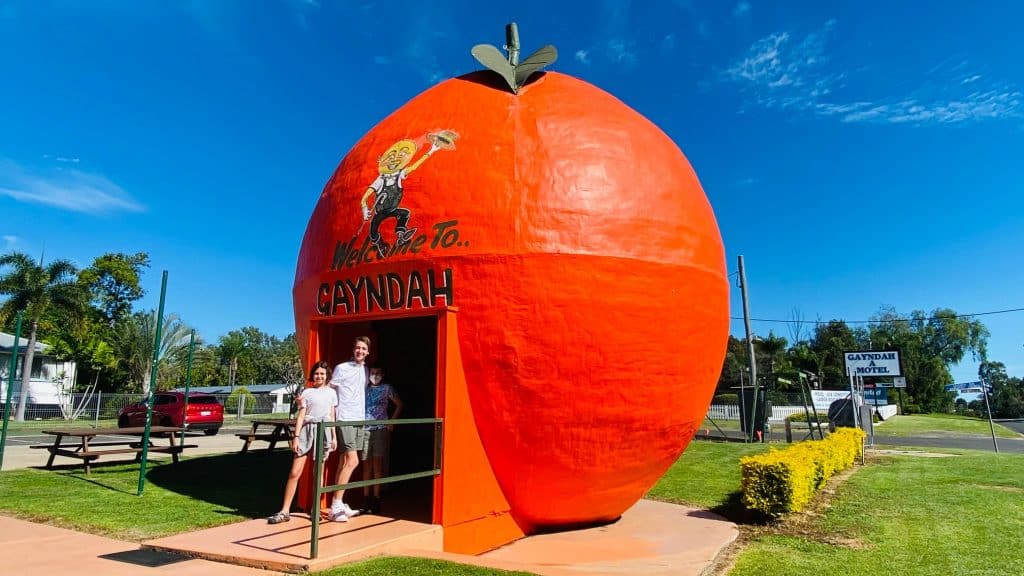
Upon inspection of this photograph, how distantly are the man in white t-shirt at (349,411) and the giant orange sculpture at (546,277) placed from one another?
23.9 inches

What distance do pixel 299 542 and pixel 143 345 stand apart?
41.6m

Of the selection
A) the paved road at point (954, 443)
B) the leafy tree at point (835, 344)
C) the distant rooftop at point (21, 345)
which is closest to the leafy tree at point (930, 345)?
the leafy tree at point (835, 344)

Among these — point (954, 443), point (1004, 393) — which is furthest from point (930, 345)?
point (954, 443)

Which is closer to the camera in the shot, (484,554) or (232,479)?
(484,554)

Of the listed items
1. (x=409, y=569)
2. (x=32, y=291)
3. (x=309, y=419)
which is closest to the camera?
(x=409, y=569)

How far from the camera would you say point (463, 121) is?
6930mm

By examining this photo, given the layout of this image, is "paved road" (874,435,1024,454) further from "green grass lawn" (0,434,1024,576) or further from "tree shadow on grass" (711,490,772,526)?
"tree shadow on grass" (711,490,772,526)

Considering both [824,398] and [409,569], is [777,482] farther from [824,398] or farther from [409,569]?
[824,398]

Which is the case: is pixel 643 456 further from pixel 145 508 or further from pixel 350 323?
pixel 145 508

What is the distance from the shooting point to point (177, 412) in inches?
839

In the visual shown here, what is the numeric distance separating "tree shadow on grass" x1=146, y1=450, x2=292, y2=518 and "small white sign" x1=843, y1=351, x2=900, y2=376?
18932 mm

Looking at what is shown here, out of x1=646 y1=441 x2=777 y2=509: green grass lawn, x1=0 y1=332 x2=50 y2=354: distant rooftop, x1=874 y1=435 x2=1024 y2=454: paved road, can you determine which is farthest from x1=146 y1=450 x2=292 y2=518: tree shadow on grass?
x1=0 y1=332 x2=50 y2=354: distant rooftop

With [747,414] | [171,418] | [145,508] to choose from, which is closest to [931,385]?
[747,414]

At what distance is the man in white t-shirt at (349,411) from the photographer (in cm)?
608
